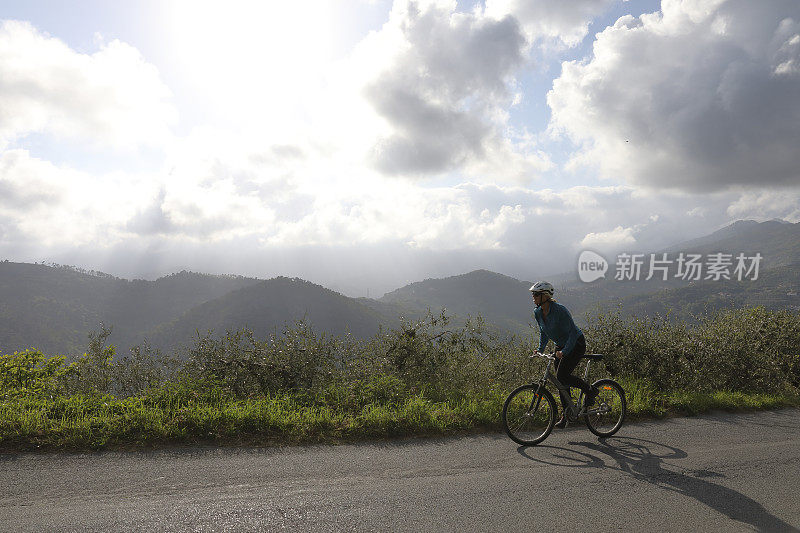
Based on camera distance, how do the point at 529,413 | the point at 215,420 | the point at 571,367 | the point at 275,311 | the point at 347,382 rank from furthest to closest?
the point at 275,311
the point at 347,382
the point at 571,367
the point at 529,413
the point at 215,420

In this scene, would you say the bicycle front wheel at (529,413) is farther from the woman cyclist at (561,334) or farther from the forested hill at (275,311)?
the forested hill at (275,311)

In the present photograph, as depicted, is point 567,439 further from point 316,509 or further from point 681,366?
point 681,366

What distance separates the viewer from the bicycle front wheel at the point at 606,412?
678 cm

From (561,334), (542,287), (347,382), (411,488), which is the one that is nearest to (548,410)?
(561,334)

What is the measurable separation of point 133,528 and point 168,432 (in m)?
2.10

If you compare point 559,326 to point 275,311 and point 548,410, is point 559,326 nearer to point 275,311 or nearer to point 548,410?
point 548,410

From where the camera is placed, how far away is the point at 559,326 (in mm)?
6660

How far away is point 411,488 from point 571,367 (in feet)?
11.5

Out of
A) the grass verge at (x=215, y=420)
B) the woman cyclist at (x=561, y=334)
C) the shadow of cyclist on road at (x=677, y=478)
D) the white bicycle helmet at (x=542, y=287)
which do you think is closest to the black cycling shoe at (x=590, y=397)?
the woman cyclist at (x=561, y=334)

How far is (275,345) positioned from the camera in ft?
27.0

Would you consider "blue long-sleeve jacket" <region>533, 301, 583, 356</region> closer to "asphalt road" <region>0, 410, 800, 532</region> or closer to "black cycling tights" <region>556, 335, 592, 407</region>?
"black cycling tights" <region>556, 335, 592, 407</region>

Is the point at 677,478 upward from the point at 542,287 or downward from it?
downward

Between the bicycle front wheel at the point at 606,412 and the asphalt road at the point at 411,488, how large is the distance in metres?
0.56

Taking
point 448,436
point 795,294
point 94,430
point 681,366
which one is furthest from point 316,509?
point 795,294
